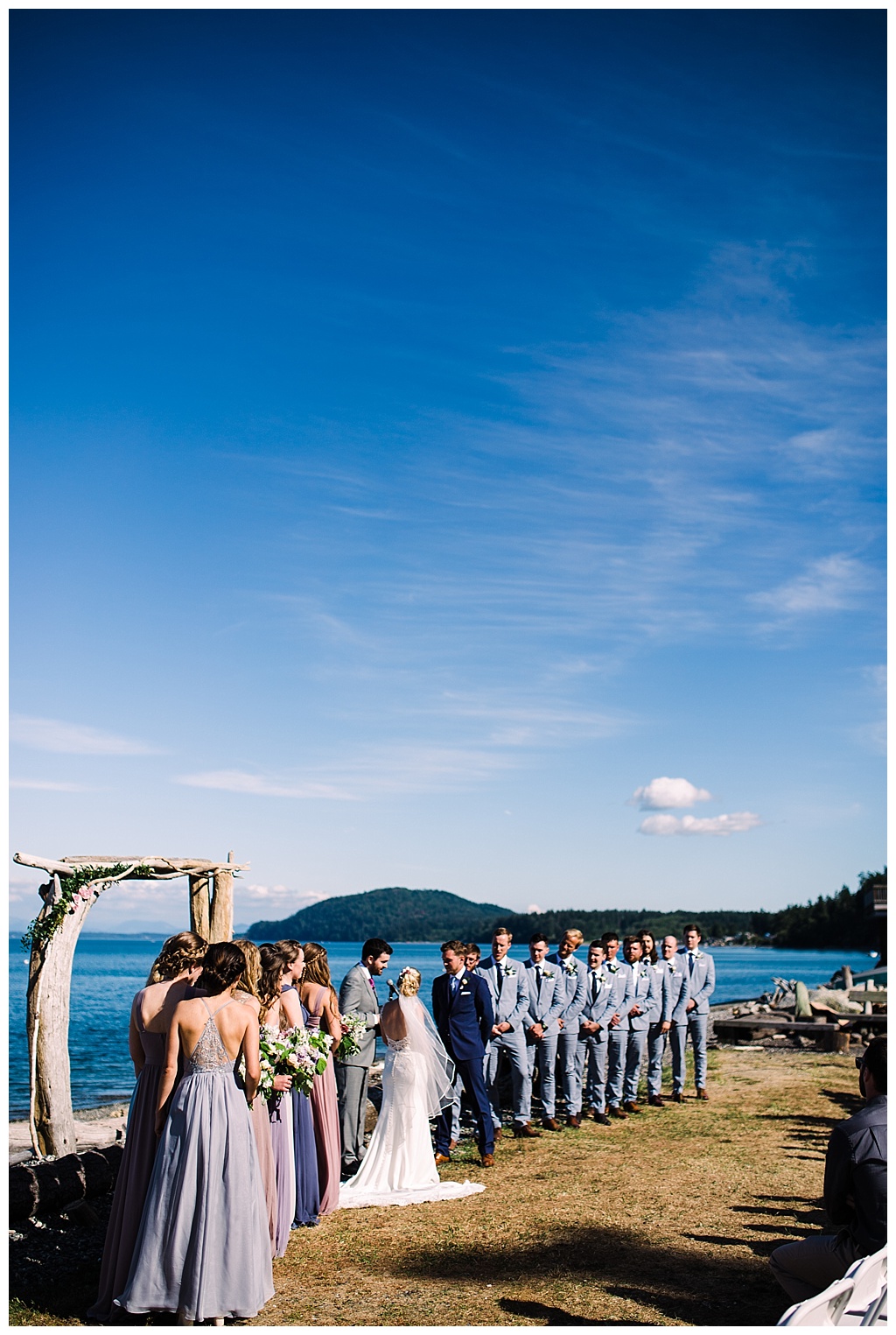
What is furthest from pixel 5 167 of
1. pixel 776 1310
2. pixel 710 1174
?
pixel 710 1174

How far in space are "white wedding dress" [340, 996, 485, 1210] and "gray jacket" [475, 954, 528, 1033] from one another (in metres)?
2.23

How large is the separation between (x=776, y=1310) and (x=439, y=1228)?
2.75 metres

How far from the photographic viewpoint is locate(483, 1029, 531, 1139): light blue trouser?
1195 centimetres

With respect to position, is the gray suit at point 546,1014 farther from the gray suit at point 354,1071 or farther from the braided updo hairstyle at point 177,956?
the braided updo hairstyle at point 177,956

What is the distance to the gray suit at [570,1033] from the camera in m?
12.5

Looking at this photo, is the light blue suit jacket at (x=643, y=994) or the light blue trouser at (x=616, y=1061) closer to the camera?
the light blue trouser at (x=616, y=1061)

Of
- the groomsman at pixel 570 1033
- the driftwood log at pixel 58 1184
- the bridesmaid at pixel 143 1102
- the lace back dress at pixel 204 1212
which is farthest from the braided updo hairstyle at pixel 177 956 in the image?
the groomsman at pixel 570 1033

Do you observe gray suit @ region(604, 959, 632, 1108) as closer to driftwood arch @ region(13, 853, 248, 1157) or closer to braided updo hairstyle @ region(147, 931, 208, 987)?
driftwood arch @ region(13, 853, 248, 1157)

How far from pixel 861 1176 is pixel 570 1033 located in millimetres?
7869

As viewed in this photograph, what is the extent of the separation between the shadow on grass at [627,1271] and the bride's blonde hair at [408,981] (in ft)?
7.63

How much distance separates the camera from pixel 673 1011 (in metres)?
14.3

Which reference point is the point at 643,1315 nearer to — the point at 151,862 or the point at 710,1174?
the point at 710,1174

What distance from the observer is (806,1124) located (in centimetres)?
1229

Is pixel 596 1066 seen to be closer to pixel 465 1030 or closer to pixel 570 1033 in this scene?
pixel 570 1033
